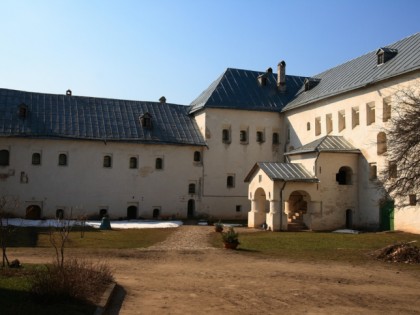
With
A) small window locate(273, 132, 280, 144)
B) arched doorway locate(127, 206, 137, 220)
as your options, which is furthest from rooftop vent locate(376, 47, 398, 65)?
arched doorway locate(127, 206, 137, 220)

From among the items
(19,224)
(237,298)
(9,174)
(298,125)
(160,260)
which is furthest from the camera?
(298,125)

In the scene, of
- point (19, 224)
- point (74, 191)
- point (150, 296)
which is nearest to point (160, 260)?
point (150, 296)

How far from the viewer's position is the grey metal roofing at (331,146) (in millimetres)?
33531

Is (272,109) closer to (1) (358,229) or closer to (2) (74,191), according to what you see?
(1) (358,229)

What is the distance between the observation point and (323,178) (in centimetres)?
3334

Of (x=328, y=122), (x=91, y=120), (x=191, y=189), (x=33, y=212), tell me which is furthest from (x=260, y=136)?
(x=33, y=212)

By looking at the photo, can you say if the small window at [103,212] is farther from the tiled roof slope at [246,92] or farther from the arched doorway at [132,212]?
the tiled roof slope at [246,92]

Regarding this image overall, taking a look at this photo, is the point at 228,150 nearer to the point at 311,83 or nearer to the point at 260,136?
the point at 260,136

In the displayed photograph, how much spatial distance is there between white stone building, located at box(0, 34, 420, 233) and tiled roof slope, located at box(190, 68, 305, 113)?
0.42 feet

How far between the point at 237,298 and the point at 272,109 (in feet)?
111

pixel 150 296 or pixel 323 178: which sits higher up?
pixel 323 178

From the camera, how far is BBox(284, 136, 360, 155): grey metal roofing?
33531mm

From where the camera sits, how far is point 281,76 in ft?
151

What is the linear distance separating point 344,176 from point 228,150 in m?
11.5
